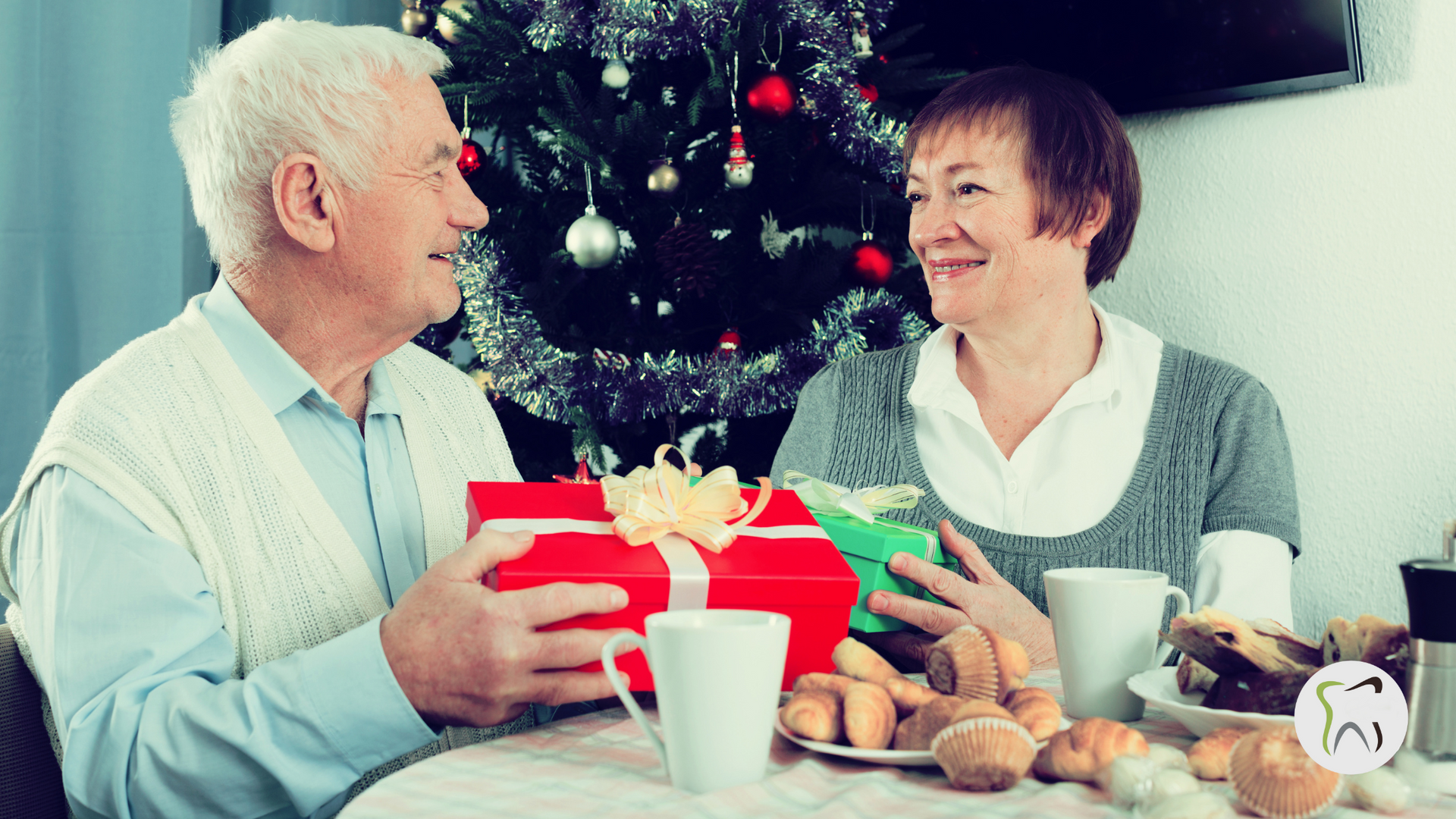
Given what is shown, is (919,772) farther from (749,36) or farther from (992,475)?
(749,36)

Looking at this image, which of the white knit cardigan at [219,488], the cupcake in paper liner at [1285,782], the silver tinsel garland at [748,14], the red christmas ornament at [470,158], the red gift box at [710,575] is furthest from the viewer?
the red christmas ornament at [470,158]

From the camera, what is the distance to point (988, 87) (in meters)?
1.39

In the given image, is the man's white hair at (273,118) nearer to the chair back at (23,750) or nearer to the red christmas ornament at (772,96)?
the chair back at (23,750)

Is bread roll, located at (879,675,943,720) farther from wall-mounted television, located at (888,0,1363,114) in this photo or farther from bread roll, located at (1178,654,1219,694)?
wall-mounted television, located at (888,0,1363,114)

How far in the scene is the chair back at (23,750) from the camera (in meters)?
0.83

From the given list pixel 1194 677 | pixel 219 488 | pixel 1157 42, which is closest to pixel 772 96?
pixel 1157 42

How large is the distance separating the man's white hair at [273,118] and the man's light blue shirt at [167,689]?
13.1 inches

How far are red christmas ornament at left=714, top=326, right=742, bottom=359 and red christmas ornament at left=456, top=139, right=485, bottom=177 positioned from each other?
1.59 feet

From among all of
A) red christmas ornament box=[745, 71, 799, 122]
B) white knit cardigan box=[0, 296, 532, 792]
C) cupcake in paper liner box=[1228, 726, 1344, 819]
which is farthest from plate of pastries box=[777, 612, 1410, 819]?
red christmas ornament box=[745, 71, 799, 122]

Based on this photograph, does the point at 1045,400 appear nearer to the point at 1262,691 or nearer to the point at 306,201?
the point at 1262,691

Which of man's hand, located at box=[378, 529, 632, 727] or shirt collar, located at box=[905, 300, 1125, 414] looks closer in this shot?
man's hand, located at box=[378, 529, 632, 727]

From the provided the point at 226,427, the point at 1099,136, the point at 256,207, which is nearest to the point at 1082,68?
the point at 1099,136

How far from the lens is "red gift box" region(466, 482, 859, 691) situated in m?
0.74

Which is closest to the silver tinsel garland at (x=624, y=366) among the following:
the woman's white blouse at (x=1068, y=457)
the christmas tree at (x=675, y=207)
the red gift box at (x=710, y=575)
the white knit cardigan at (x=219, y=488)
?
the christmas tree at (x=675, y=207)
